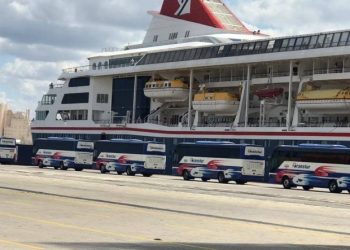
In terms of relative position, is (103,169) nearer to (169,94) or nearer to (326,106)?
(169,94)

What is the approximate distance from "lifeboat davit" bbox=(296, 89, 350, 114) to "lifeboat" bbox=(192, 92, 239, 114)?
9.83m

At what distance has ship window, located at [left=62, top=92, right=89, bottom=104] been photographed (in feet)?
302

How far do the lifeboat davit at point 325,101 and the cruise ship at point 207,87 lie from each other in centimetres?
9

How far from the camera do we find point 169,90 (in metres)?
79.8

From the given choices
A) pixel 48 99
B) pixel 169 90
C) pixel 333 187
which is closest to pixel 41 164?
pixel 169 90

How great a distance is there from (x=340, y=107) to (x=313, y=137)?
364 cm

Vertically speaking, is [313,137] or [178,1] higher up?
[178,1]

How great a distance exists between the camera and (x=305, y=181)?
144ft

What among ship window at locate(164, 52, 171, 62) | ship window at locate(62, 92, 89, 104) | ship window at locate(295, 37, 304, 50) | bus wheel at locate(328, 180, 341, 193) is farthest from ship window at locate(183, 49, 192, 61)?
bus wheel at locate(328, 180, 341, 193)

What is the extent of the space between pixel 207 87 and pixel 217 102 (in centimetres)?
595

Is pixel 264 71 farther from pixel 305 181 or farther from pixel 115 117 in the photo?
pixel 305 181

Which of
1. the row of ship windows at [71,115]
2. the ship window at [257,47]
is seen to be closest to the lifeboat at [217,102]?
the ship window at [257,47]

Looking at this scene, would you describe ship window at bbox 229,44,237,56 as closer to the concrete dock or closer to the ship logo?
the ship logo

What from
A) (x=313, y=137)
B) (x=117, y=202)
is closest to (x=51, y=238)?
(x=117, y=202)
